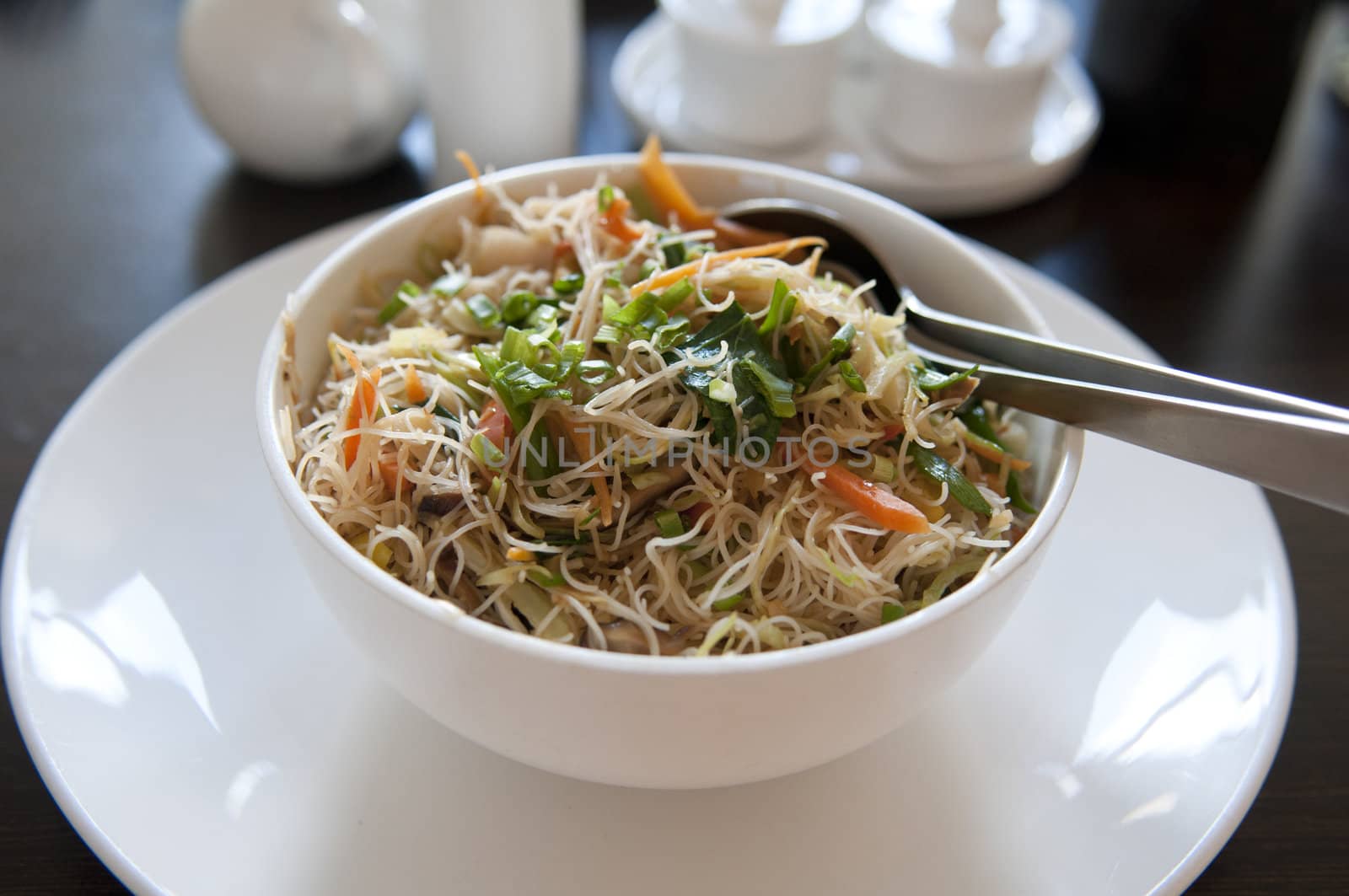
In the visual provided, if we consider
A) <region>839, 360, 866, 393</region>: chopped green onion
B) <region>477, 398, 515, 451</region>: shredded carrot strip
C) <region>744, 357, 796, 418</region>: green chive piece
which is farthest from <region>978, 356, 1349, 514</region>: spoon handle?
<region>477, 398, 515, 451</region>: shredded carrot strip

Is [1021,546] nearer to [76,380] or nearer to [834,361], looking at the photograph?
[834,361]

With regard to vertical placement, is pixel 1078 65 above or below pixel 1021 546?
below

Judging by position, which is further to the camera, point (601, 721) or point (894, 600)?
point (894, 600)

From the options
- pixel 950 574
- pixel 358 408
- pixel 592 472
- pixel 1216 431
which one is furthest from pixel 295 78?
pixel 1216 431

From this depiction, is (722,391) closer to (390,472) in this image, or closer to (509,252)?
(390,472)

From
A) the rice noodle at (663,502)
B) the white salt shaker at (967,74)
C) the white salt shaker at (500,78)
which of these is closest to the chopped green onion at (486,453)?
the rice noodle at (663,502)

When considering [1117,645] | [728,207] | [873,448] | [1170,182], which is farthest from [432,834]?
[1170,182]

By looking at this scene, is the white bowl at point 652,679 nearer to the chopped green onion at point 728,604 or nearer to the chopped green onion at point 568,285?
the chopped green onion at point 728,604
